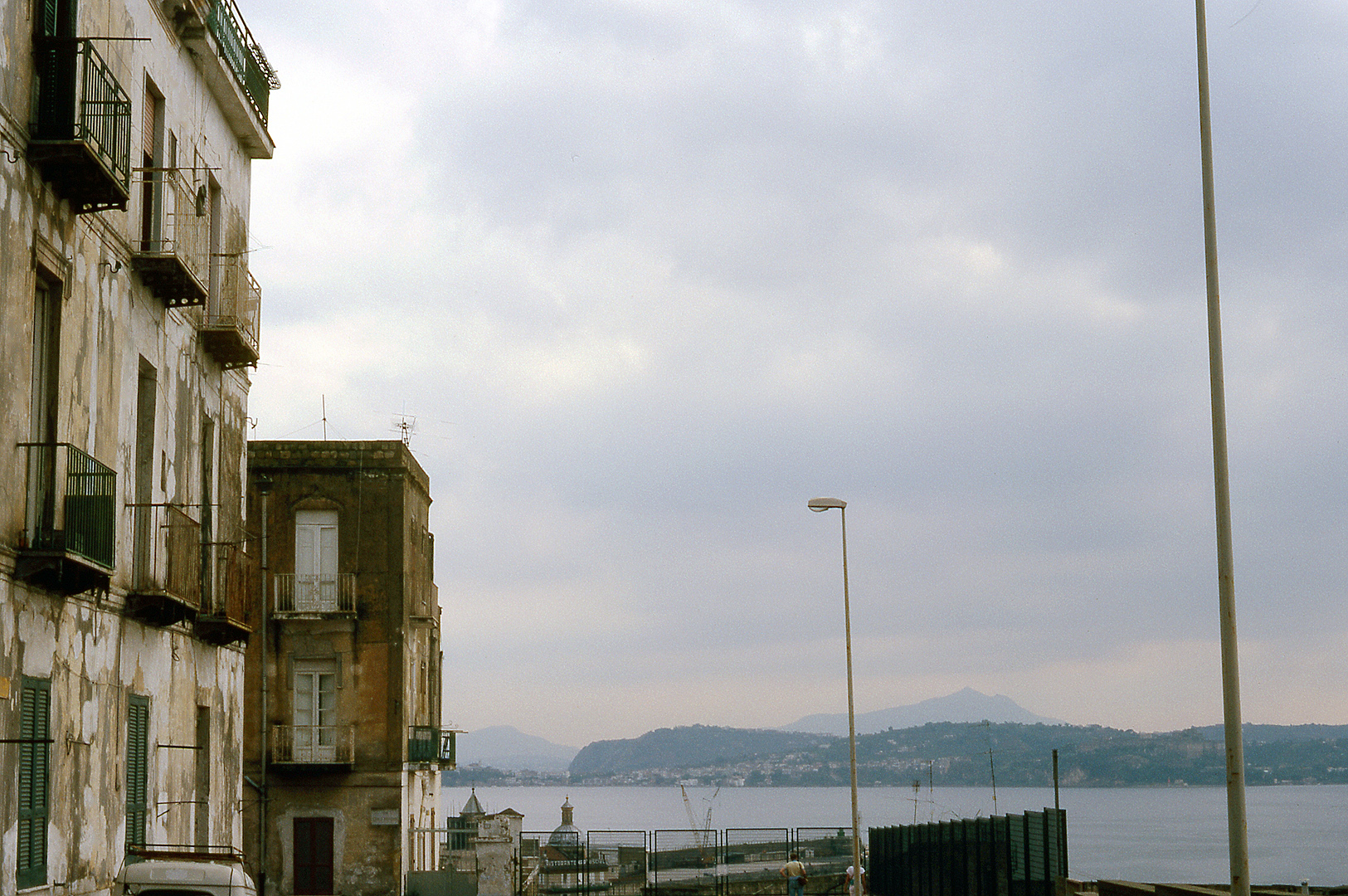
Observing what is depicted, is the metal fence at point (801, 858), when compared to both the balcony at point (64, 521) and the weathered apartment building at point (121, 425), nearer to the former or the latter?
the weathered apartment building at point (121, 425)

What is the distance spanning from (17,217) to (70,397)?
2.38m

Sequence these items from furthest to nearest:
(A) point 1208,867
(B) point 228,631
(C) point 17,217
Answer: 1. (A) point 1208,867
2. (B) point 228,631
3. (C) point 17,217

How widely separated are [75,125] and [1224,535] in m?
13.1

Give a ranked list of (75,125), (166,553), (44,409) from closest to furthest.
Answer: (75,125), (44,409), (166,553)

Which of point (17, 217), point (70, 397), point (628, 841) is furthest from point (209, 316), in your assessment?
point (628, 841)

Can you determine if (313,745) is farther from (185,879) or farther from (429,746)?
(185,879)

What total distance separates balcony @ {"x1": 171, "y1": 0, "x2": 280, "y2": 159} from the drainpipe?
17.1 metres

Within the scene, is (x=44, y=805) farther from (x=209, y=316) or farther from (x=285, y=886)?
(x=285, y=886)

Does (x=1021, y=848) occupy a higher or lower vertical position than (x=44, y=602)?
lower

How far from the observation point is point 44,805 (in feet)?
51.5

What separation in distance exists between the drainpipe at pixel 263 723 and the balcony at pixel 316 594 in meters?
0.51

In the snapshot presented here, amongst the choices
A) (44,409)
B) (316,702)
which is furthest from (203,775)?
(316,702)

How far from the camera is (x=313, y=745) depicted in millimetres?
41438

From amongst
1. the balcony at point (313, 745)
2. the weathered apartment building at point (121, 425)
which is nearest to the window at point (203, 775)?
the weathered apartment building at point (121, 425)
